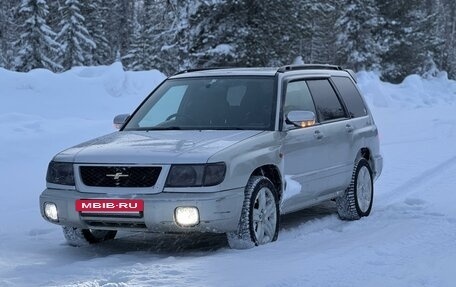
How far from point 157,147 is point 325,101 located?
248 centimetres

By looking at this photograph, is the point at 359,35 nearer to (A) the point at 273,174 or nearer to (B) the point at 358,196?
(B) the point at 358,196

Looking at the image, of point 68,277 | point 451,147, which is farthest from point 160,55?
point 68,277

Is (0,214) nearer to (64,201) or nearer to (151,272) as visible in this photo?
(64,201)

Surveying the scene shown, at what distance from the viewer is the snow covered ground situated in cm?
510

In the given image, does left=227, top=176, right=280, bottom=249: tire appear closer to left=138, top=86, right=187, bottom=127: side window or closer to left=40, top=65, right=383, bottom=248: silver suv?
left=40, top=65, right=383, bottom=248: silver suv

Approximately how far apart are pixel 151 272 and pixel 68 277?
57cm

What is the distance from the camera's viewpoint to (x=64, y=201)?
5.99 m

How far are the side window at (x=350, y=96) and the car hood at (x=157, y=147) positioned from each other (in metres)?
2.14

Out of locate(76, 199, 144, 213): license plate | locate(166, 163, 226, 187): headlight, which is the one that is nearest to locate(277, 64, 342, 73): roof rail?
locate(166, 163, 226, 187): headlight

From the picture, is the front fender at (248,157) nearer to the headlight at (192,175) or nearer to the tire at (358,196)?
the headlight at (192,175)

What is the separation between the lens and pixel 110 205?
577 cm

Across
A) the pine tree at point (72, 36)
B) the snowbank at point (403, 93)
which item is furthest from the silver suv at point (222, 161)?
→ the pine tree at point (72, 36)

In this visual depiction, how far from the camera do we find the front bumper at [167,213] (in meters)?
5.64

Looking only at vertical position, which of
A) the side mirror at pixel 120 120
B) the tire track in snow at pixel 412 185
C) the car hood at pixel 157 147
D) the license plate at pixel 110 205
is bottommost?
the tire track in snow at pixel 412 185
